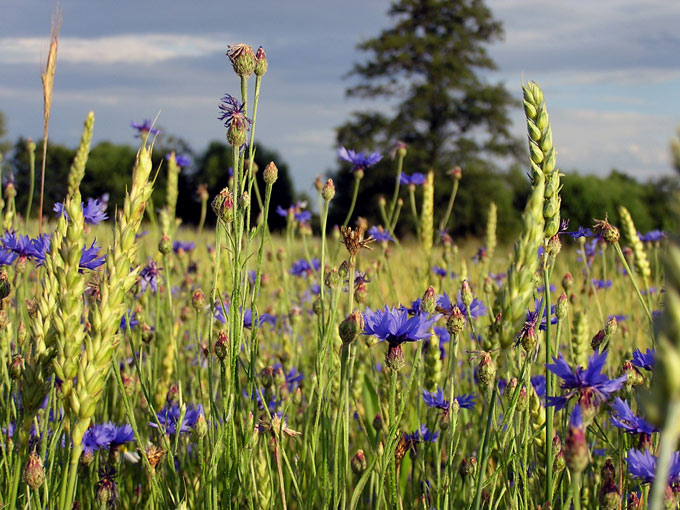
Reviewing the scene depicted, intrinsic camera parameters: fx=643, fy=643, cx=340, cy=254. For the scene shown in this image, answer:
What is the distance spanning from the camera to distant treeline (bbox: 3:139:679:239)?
18.8 m

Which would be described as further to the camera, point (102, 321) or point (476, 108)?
point (476, 108)

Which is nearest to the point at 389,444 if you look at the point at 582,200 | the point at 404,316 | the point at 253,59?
the point at 404,316

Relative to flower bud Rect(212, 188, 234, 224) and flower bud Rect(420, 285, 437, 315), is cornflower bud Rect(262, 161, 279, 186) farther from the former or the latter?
flower bud Rect(420, 285, 437, 315)

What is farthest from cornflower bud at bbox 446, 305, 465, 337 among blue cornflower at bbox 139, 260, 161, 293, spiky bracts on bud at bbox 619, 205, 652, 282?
blue cornflower at bbox 139, 260, 161, 293

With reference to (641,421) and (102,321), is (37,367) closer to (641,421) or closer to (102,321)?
(102,321)

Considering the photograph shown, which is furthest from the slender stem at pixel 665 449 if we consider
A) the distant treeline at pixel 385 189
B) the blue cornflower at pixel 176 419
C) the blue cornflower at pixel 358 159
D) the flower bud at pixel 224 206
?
the distant treeline at pixel 385 189

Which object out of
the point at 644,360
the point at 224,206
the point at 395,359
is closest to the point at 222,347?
the point at 224,206

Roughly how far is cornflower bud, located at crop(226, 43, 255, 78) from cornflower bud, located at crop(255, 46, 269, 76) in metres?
0.02

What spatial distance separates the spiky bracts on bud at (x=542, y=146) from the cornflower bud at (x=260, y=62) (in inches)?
27.6

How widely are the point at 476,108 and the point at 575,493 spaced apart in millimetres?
29396

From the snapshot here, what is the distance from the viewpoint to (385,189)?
27.4 m

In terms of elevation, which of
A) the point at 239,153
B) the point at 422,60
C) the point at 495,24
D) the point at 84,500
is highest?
the point at 495,24

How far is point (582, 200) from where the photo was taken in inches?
748

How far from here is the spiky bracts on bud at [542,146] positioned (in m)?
1.17
